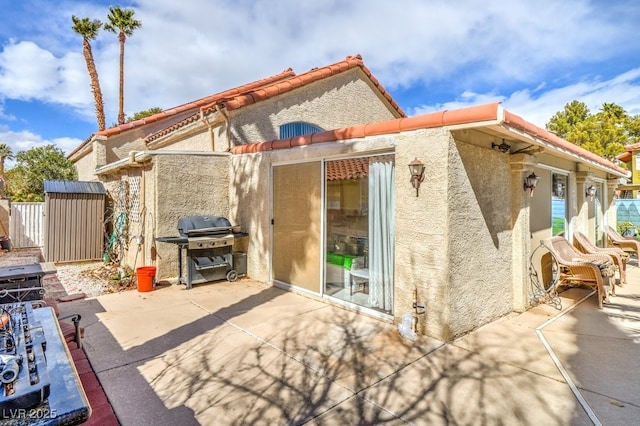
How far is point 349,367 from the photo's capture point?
4828mm

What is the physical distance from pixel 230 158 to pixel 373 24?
23.8 ft

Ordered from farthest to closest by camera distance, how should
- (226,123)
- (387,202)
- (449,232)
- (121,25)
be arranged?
(121,25)
(226,123)
(387,202)
(449,232)

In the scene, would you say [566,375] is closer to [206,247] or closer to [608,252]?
[608,252]

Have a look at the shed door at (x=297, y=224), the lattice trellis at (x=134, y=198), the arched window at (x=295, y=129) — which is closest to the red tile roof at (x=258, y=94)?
the arched window at (x=295, y=129)

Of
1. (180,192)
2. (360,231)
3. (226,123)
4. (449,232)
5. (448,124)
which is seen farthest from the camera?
(226,123)

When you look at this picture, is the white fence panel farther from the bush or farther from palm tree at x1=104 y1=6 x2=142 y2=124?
the bush

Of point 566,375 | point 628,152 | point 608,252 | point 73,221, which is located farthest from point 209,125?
point 628,152

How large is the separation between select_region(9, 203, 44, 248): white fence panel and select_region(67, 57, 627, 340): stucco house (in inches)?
351

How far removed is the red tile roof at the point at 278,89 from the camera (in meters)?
10.8

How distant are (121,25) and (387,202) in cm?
2651

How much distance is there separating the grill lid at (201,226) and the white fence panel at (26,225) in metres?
13.1

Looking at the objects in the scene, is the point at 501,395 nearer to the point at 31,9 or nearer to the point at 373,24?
the point at 373,24

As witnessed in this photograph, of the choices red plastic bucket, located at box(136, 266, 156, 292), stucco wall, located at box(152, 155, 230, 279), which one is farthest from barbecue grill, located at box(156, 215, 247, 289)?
red plastic bucket, located at box(136, 266, 156, 292)

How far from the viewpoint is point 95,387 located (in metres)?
3.94
